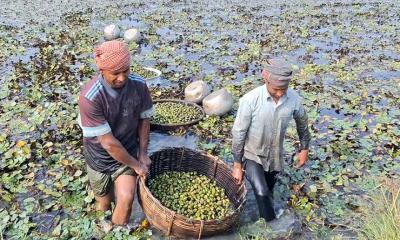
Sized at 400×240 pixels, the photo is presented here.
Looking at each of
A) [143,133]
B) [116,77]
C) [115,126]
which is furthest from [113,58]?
[143,133]

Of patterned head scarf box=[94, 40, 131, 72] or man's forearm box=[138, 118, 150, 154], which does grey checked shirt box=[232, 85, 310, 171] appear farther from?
patterned head scarf box=[94, 40, 131, 72]

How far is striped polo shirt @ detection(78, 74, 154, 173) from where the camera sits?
149 inches

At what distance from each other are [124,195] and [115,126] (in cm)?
70

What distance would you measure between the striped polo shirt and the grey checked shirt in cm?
101

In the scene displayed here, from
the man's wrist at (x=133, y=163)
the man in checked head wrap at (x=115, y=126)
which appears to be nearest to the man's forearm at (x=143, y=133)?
the man in checked head wrap at (x=115, y=126)

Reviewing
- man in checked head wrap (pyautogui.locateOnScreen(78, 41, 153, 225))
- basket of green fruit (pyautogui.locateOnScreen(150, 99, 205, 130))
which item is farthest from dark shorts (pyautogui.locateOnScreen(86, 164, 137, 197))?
basket of green fruit (pyautogui.locateOnScreen(150, 99, 205, 130))

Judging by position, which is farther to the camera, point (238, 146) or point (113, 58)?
point (238, 146)

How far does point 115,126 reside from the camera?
4.05 meters

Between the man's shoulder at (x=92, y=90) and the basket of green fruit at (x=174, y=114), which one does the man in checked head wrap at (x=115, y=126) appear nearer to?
the man's shoulder at (x=92, y=90)

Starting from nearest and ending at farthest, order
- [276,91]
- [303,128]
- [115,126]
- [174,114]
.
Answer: [115,126]
[276,91]
[303,128]
[174,114]

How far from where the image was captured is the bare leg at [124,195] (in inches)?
163

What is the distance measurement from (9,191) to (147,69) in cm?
482

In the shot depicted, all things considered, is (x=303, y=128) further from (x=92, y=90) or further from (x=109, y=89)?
(x=92, y=90)

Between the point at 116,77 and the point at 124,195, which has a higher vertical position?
the point at 116,77
